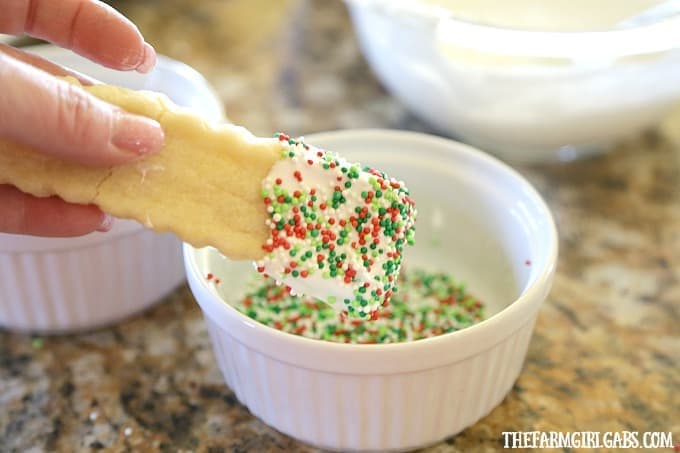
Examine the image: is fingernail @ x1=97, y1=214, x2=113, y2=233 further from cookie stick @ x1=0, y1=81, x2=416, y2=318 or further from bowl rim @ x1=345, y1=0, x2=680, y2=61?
bowl rim @ x1=345, y1=0, x2=680, y2=61

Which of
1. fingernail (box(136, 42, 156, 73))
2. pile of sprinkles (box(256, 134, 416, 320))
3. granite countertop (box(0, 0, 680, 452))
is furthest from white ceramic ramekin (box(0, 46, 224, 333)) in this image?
pile of sprinkles (box(256, 134, 416, 320))

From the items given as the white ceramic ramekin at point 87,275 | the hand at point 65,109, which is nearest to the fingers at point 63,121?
the hand at point 65,109

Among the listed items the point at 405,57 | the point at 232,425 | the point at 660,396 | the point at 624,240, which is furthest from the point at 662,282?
the point at 232,425

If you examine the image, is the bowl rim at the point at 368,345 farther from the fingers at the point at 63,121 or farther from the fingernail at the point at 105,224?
the fingers at the point at 63,121

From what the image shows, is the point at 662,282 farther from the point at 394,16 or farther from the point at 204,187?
the point at 204,187

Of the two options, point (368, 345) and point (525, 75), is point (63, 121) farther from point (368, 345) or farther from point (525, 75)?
point (525, 75)

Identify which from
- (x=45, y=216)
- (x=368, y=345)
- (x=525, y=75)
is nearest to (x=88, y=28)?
(x=45, y=216)
